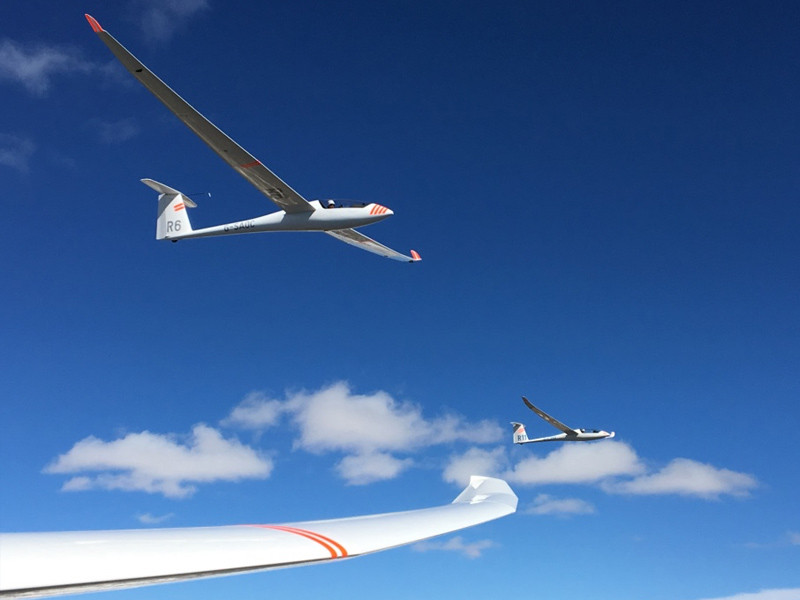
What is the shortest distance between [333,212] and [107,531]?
87.0ft

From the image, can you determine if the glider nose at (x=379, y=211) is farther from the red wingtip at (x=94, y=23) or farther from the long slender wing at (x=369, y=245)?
the red wingtip at (x=94, y=23)

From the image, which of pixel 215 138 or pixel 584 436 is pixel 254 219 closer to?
pixel 215 138

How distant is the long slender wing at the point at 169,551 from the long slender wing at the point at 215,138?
22776mm

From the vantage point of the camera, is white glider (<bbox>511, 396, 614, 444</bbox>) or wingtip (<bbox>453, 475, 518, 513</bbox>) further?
white glider (<bbox>511, 396, 614, 444</bbox>)

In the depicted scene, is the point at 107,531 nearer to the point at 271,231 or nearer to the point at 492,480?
the point at 492,480

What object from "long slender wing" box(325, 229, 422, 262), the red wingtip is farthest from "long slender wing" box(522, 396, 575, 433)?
the red wingtip

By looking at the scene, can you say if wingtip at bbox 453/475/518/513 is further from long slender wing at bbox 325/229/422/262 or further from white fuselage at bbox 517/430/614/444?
white fuselage at bbox 517/430/614/444

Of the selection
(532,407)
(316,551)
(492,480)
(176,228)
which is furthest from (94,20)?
(532,407)

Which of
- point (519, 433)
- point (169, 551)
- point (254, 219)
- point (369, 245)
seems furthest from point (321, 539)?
point (519, 433)

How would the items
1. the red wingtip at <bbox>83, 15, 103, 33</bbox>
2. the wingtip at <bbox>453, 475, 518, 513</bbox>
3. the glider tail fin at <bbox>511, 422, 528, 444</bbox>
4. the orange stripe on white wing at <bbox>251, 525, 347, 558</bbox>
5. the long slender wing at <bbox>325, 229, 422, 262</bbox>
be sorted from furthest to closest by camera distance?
1. the glider tail fin at <bbox>511, 422, 528, 444</bbox>
2. the long slender wing at <bbox>325, 229, 422, 262</bbox>
3. the red wingtip at <bbox>83, 15, 103, 33</bbox>
4. the wingtip at <bbox>453, 475, 518, 513</bbox>
5. the orange stripe on white wing at <bbox>251, 525, 347, 558</bbox>

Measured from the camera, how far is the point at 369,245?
3962cm

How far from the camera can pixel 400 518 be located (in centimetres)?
786

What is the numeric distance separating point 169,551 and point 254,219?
98.1ft

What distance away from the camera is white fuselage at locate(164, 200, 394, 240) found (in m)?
30.0
